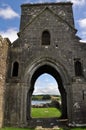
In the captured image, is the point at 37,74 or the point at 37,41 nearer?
the point at 37,41

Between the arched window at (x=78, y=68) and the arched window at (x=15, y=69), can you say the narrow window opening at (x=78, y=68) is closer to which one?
the arched window at (x=78, y=68)

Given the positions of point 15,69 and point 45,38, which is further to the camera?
point 45,38

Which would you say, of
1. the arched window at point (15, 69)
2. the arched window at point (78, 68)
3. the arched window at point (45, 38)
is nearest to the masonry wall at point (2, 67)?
the arched window at point (15, 69)

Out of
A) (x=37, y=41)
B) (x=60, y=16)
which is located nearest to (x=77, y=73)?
(x=37, y=41)

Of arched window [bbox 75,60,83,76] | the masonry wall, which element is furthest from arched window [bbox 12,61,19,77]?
arched window [bbox 75,60,83,76]

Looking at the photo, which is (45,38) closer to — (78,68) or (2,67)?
(78,68)

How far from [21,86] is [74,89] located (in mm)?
4004

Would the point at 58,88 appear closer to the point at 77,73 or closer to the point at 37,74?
the point at 37,74

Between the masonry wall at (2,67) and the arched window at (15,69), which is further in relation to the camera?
the arched window at (15,69)

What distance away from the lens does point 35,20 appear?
16859mm

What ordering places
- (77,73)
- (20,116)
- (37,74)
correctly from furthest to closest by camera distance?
(37,74) < (77,73) < (20,116)

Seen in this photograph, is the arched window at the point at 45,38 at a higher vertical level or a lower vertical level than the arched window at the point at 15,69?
higher

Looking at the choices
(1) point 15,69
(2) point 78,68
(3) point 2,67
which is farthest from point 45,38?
(3) point 2,67

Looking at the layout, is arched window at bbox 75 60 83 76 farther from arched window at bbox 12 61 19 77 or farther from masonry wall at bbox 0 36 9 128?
masonry wall at bbox 0 36 9 128
